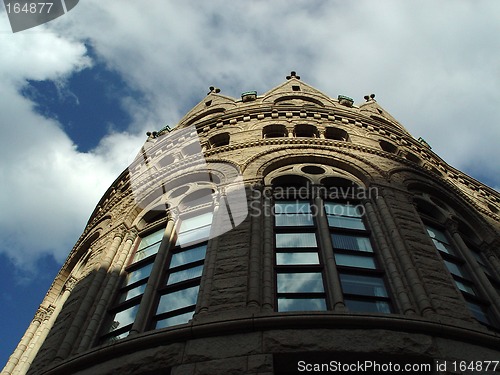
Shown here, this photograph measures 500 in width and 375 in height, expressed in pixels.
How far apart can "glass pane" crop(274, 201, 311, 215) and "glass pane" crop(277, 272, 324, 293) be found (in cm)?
302

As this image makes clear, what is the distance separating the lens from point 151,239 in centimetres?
1504

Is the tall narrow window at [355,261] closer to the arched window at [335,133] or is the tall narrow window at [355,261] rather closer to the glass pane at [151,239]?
the glass pane at [151,239]

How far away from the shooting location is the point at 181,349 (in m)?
8.66

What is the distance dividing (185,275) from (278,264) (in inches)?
86.7

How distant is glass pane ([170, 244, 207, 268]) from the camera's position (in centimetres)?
1269

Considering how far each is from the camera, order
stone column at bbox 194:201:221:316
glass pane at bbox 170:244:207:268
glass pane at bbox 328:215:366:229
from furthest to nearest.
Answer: glass pane at bbox 328:215:366:229, glass pane at bbox 170:244:207:268, stone column at bbox 194:201:221:316

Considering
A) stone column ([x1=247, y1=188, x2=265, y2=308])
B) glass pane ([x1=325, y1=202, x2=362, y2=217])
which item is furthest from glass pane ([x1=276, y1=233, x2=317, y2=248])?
glass pane ([x1=325, y1=202, x2=362, y2=217])

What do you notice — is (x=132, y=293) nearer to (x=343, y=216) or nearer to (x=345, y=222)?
(x=345, y=222)

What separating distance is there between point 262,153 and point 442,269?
24.7 feet

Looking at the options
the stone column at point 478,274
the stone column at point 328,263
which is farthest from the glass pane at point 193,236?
the stone column at point 478,274

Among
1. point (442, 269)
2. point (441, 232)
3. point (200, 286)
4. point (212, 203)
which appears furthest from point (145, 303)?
point (441, 232)

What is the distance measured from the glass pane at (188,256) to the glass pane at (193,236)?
0.39 metres

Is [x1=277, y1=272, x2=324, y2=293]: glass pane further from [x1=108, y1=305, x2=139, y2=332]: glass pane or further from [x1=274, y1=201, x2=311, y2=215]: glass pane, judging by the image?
[x1=108, y1=305, x2=139, y2=332]: glass pane

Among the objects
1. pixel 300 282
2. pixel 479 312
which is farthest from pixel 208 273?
pixel 479 312
